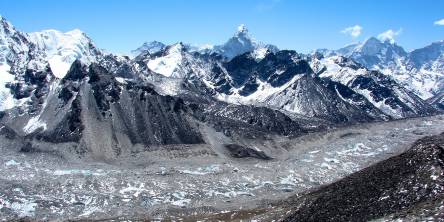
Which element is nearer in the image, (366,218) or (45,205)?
(366,218)

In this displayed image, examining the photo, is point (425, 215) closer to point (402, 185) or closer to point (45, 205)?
point (402, 185)

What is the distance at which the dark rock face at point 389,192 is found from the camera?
228 feet

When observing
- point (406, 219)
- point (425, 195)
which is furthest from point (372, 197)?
point (406, 219)

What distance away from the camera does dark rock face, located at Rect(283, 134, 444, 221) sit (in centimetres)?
6956

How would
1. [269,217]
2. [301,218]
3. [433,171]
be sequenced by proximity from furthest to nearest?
[269,217] < [301,218] < [433,171]

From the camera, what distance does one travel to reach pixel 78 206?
19438cm

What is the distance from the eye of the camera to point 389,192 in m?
74.8

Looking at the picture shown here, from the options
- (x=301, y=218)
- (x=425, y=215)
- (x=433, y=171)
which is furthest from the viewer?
(x=301, y=218)

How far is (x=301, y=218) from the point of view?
83.1 metres

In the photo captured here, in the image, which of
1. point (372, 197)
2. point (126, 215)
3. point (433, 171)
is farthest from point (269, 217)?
point (126, 215)

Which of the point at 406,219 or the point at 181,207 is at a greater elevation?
the point at 406,219

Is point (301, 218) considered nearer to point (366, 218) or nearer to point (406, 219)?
point (366, 218)

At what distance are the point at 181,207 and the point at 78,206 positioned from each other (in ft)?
115

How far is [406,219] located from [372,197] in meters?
17.8
